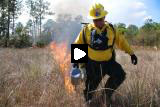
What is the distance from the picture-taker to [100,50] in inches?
223

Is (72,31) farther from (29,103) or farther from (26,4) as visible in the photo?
(26,4)

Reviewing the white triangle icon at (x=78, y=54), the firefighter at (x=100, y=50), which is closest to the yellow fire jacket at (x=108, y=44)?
the firefighter at (x=100, y=50)

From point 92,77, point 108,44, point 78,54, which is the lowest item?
point 92,77

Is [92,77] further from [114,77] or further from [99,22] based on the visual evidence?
[99,22]

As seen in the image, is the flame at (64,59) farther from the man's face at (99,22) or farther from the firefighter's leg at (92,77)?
the man's face at (99,22)

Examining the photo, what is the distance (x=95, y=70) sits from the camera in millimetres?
5836

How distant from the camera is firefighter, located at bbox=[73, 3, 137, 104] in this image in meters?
5.61

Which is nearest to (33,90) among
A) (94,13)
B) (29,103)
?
(29,103)

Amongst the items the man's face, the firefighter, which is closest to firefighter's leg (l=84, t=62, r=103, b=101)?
the firefighter
